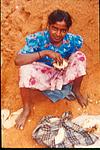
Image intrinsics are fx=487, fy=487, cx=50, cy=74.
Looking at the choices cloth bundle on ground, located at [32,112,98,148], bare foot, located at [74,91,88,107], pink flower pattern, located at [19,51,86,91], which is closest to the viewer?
cloth bundle on ground, located at [32,112,98,148]

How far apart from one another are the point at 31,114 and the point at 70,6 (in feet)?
3.12

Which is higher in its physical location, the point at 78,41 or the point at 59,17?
the point at 59,17

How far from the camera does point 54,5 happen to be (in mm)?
3998

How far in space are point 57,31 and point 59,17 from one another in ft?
0.37

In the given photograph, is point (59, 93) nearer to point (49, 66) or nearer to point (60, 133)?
point (49, 66)

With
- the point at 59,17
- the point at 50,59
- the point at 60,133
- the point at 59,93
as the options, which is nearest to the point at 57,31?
the point at 59,17

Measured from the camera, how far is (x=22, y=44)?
12.9 feet

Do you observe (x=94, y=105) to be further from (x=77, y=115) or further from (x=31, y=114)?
(x=31, y=114)

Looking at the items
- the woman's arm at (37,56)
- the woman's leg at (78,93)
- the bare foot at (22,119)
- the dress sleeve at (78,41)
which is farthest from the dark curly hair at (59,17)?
the bare foot at (22,119)

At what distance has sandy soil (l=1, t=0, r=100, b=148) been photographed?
3932 millimetres

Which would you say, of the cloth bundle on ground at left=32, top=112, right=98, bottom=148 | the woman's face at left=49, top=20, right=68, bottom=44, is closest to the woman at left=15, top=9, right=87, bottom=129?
the woman's face at left=49, top=20, right=68, bottom=44

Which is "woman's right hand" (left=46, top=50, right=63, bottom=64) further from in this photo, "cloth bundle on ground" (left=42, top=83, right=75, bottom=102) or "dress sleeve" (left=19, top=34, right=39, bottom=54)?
"cloth bundle on ground" (left=42, top=83, right=75, bottom=102)

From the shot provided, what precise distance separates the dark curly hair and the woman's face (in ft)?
0.11

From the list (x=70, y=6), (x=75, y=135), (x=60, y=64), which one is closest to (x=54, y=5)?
(x=70, y=6)
